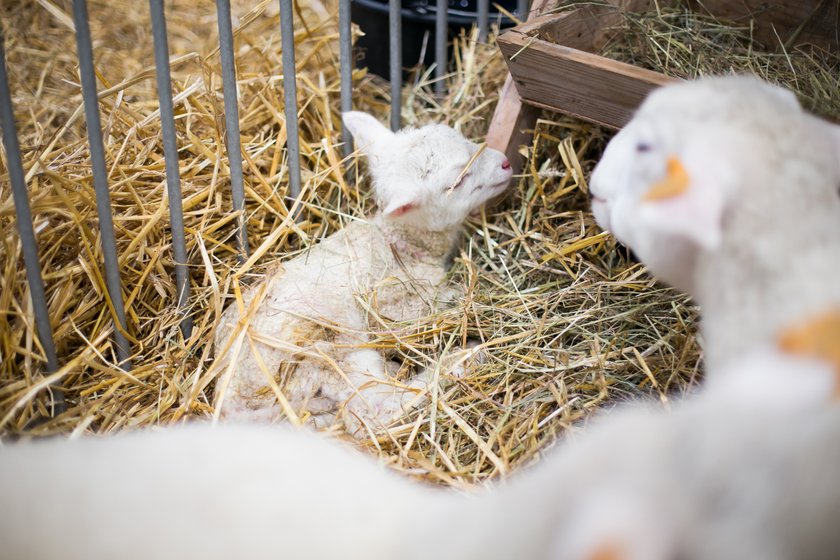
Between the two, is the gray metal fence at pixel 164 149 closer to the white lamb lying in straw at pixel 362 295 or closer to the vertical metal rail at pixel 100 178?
the vertical metal rail at pixel 100 178

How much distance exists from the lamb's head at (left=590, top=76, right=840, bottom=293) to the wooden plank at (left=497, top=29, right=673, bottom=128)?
895 millimetres

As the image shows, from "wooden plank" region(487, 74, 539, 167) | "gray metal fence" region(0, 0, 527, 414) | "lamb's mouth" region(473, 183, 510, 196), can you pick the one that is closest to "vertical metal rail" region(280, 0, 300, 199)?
"gray metal fence" region(0, 0, 527, 414)

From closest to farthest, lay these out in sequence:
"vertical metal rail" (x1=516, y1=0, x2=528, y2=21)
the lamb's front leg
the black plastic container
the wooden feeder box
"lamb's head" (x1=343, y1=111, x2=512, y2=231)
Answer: the lamb's front leg, the wooden feeder box, "lamb's head" (x1=343, y1=111, x2=512, y2=231), "vertical metal rail" (x1=516, y1=0, x2=528, y2=21), the black plastic container

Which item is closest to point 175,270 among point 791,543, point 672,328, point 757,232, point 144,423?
point 144,423

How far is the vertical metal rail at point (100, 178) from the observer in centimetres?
263

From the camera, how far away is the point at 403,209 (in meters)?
3.43

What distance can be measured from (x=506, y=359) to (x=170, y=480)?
1.74 m

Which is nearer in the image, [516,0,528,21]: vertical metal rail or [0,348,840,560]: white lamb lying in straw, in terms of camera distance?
[0,348,840,560]: white lamb lying in straw

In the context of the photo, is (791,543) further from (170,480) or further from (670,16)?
(670,16)

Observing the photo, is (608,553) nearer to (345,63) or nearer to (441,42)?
(345,63)

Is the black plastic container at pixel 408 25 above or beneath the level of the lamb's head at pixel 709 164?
beneath

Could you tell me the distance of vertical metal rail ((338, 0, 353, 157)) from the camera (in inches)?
139

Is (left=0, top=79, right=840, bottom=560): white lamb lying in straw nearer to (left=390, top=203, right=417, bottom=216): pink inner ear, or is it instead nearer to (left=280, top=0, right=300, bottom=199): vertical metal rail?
(left=390, top=203, right=417, bottom=216): pink inner ear

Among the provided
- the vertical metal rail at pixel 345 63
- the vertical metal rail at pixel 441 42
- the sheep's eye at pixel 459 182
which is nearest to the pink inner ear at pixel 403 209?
the sheep's eye at pixel 459 182
